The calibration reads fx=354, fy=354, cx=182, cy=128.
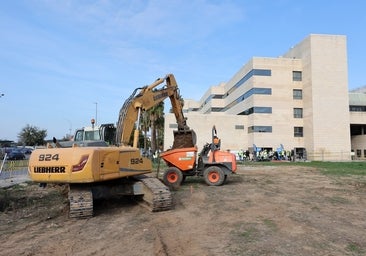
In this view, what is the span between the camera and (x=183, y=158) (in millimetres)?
16000

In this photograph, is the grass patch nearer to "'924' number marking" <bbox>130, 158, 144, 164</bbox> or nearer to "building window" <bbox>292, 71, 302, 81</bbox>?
"'924' number marking" <bbox>130, 158, 144, 164</bbox>

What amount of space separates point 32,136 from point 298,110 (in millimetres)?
63295

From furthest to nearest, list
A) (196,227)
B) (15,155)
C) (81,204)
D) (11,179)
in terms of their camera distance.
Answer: (15,155) → (11,179) → (81,204) → (196,227)

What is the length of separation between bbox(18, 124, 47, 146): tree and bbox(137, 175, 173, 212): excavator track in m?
83.7

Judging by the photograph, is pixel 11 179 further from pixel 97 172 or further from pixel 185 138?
pixel 97 172

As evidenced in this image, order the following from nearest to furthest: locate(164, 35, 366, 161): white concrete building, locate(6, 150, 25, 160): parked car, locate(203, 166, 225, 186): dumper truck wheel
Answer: locate(203, 166, 225, 186): dumper truck wheel, locate(6, 150, 25, 160): parked car, locate(164, 35, 366, 161): white concrete building

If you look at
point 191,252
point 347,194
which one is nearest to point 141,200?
point 191,252

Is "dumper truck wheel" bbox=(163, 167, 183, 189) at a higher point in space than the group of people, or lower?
lower

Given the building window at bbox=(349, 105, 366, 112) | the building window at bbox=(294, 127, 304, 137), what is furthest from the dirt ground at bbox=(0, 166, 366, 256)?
the building window at bbox=(349, 105, 366, 112)

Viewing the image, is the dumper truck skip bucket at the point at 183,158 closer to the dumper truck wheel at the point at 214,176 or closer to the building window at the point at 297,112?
the dumper truck wheel at the point at 214,176

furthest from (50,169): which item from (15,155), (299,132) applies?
(299,132)

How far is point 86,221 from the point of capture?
8977 mm

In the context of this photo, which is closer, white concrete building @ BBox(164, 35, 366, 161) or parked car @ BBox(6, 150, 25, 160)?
parked car @ BBox(6, 150, 25, 160)

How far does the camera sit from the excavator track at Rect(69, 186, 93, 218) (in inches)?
357
